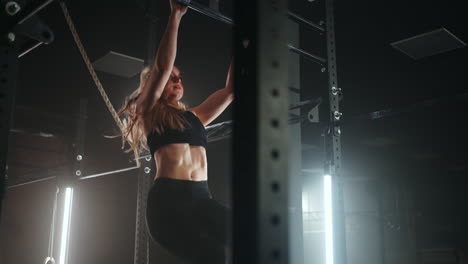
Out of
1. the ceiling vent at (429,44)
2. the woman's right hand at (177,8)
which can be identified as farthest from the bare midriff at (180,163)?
the ceiling vent at (429,44)

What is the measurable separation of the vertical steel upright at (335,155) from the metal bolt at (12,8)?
156cm

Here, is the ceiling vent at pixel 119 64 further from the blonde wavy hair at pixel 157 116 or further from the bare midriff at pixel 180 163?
the bare midriff at pixel 180 163

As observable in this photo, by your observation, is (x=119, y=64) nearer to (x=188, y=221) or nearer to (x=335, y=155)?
(x=335, y=155)

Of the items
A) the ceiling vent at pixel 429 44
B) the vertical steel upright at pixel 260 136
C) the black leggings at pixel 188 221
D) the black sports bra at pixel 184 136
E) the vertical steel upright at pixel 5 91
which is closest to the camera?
the vertical steel upright at pixel 260 136

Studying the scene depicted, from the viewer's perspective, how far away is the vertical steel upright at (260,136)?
70cm

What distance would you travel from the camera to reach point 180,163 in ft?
6.29

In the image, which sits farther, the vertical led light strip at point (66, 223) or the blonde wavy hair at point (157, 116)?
the vertical led light strip at point (66, 223)

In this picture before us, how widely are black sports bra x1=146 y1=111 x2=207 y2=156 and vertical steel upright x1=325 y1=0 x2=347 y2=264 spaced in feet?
2.42

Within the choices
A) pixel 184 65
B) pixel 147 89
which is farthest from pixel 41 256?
pixel 147 89

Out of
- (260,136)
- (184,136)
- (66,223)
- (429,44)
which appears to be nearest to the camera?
(260,136)

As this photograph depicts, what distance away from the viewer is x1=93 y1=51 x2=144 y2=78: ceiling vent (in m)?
4.77

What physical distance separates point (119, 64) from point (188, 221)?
11.7ft

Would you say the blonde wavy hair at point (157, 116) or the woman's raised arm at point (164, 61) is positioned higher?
the woman's raised arm at point (164, 61)

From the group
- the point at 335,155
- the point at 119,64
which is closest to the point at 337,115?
the point at 335,155
